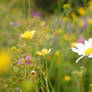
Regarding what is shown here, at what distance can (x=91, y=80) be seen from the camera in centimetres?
127

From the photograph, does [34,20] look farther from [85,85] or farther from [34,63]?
[85,85]

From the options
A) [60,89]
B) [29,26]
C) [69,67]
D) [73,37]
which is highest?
[29,26]

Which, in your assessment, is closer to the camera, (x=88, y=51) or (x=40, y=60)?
(x=88, y=51)

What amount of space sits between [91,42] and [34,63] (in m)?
0.21

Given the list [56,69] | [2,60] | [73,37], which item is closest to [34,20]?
[2,60]

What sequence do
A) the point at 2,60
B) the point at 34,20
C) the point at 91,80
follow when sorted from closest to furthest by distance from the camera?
the point at 2,60
the point at 34,20
the point at 91,80

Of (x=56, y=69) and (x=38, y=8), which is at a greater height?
(x=38, y=8)

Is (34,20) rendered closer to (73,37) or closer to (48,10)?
(73,37)

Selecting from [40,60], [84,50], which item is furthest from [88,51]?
[40,60]

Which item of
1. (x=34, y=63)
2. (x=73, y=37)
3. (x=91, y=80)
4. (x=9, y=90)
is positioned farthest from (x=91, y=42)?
(x=73, y=37)

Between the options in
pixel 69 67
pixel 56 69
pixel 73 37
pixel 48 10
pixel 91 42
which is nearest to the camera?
pixel 91 42

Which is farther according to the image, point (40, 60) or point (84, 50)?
point (40, 60)

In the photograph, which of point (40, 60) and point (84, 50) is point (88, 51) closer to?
point (84, 50)

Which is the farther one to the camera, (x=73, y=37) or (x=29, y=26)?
(x=73, y=37)
